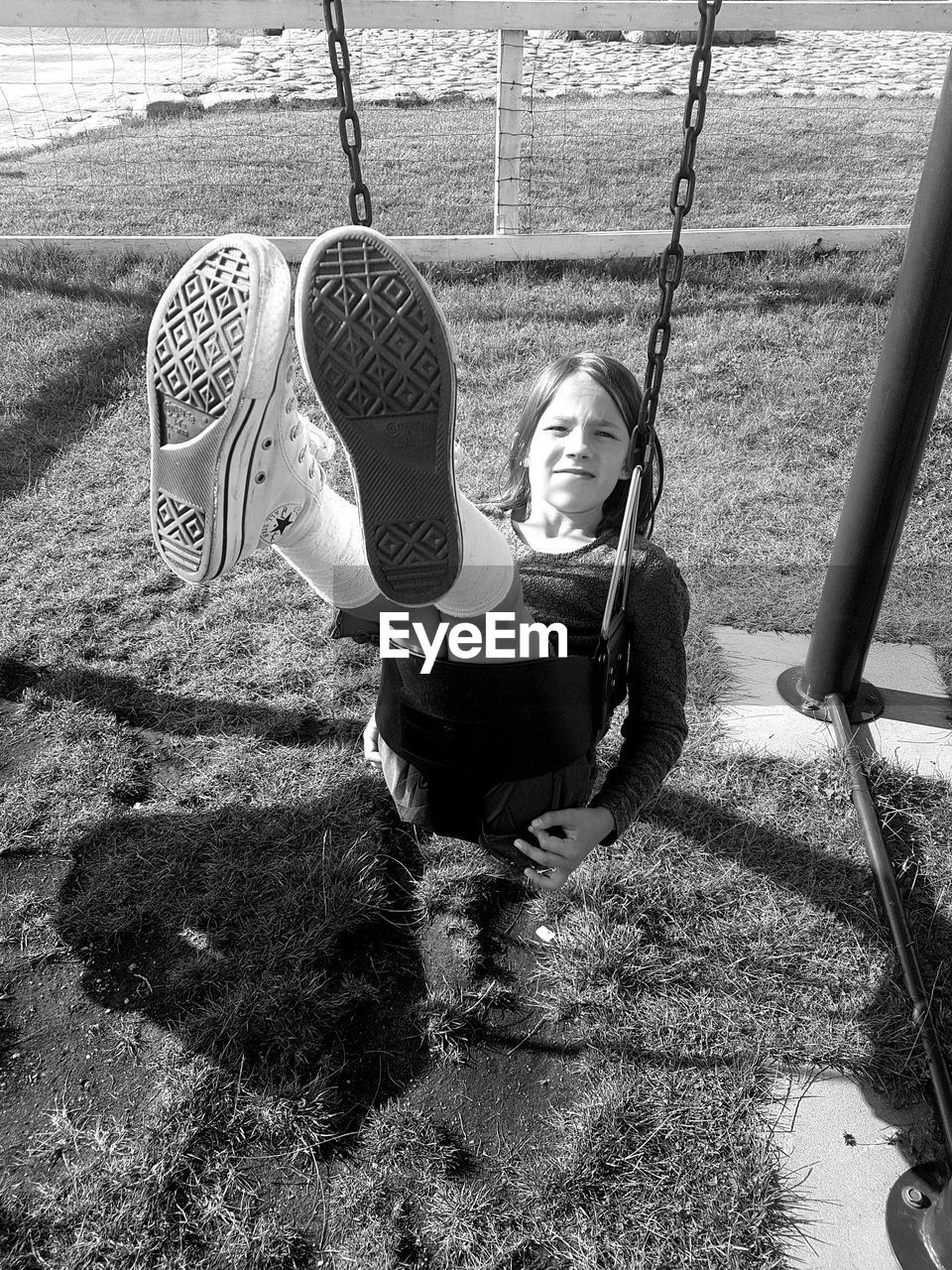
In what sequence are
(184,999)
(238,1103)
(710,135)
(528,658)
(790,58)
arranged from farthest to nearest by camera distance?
(790,58) → (710,135) → (184,999) → (238,1103) → (528,658)

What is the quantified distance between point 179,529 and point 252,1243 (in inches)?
47.9

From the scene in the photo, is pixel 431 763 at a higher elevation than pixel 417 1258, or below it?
higher

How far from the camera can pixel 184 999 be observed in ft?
6.68

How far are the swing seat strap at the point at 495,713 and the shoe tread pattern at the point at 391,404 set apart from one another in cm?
22

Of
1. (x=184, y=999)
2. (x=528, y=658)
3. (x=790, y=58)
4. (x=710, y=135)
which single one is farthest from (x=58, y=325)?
(x=790, y=58)

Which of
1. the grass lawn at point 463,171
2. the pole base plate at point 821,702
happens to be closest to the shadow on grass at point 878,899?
the pole base plate at point 821,702

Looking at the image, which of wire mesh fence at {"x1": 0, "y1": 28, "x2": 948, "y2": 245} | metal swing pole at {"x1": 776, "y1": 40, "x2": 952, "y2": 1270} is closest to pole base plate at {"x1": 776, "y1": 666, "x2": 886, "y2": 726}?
metal swing pole at {"x1": 776, "y1": 40, "x2": 952, "y2": 1270}

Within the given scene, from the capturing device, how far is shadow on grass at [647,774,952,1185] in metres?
1.90

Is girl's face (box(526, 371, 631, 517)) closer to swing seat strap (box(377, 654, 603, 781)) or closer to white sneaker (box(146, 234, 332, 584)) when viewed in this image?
swing seat strap (box(377, 654, 603, 781))

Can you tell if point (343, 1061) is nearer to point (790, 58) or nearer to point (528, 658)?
point (528, 658)

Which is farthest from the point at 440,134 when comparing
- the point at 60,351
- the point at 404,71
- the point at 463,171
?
the point at 60,351

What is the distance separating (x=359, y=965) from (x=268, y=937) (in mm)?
214

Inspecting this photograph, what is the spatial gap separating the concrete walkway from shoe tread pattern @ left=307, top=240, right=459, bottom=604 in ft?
31.0

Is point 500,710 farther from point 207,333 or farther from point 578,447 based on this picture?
point 207,333
